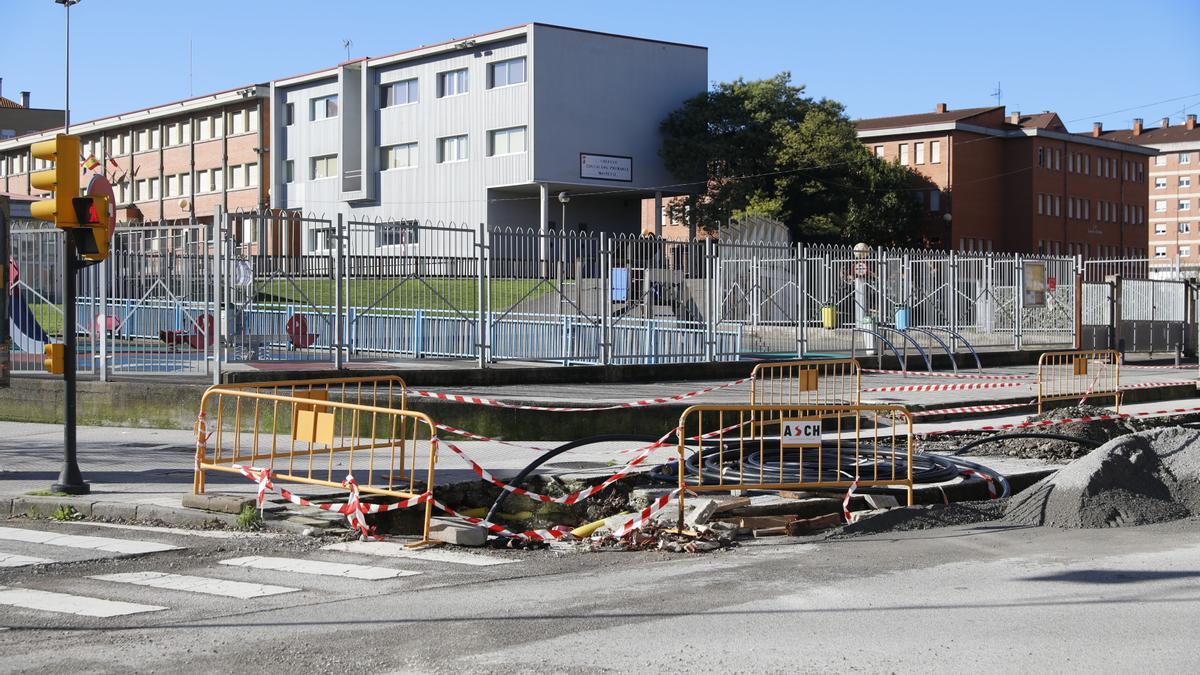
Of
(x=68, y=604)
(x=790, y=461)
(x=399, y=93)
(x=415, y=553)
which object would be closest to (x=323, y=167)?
(x=399, y=93)

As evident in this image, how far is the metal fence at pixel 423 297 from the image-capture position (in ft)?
60.7

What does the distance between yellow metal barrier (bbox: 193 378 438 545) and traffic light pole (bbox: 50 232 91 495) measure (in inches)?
42.2

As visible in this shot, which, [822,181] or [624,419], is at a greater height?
[822,181]

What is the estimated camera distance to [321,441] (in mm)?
10492

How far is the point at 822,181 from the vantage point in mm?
62000

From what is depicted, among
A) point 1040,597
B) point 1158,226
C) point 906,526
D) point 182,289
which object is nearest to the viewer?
point 1040,597

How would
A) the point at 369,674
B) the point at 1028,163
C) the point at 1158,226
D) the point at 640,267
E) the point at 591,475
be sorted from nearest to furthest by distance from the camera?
the point at 369,674 → the point at 591,475 → the point at 640,267 → the point at 1028,163 → the point at 1158,226

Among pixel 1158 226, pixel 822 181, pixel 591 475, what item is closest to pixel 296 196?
pixel 822 181

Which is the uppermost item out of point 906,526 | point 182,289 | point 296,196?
point 296,196

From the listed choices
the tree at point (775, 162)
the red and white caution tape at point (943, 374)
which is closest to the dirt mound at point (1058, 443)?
the red and white caution tape at point (943, 374)

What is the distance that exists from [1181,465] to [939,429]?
21.0 feet

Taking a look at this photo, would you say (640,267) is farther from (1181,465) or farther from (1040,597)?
(1040,597)

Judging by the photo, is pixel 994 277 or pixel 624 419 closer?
pixel 624 419

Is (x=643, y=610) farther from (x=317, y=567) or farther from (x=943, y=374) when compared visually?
(x=943, y=374)
